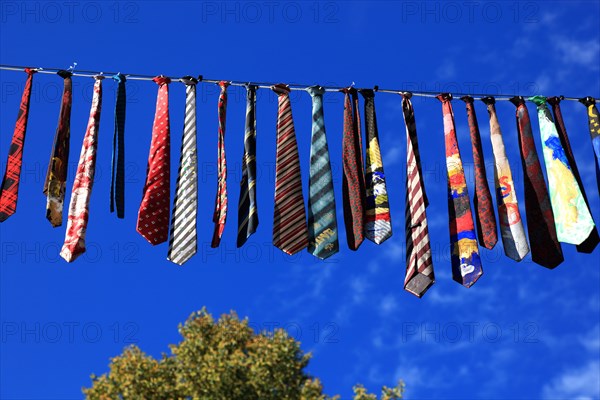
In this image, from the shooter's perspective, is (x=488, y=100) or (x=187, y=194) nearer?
(x=187, y=194)

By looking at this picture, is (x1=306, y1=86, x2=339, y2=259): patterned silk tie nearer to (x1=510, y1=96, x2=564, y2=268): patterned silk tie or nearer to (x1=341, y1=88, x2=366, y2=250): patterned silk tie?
(x1=341, y1=88, x2=366, y2=250): patterned silk tie

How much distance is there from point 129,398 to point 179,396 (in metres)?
0.97

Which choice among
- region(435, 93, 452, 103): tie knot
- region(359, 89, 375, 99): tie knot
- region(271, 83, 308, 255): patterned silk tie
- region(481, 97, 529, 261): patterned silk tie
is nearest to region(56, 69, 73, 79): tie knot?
region(271, 83, 308, 255): patterned silk tie

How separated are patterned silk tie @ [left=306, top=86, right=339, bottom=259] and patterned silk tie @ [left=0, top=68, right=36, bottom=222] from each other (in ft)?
12.0

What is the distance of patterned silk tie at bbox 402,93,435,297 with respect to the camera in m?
10.9

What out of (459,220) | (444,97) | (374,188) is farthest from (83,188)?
(444,97)

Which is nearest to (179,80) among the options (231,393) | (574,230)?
(574,230)

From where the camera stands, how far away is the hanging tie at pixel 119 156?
35.0 feet

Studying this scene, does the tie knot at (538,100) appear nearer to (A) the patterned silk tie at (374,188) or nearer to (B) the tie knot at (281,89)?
(A) the patterned silk tie at (374,188)

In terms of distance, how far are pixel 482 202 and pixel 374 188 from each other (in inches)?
57.8

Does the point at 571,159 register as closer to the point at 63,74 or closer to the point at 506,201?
the point at 506,201

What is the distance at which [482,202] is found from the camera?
38.0 feet

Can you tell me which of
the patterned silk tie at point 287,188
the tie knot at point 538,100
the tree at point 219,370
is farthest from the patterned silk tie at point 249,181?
the tree at point 219,370

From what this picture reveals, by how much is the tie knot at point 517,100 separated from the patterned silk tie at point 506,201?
0.96 ft
